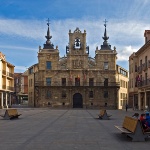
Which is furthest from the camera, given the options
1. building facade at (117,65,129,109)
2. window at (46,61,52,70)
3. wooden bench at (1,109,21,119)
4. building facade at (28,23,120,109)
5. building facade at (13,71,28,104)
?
building facade at (13,71,28,104)

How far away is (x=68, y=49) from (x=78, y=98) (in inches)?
418

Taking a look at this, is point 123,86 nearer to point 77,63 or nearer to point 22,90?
point 77,63

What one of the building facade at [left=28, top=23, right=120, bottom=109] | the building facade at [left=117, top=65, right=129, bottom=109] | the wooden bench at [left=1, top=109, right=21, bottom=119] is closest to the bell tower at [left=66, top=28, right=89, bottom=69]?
the building facade at [left=28, top=23, right=120, bottom=109]

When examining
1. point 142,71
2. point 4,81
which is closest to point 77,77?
point 4,81

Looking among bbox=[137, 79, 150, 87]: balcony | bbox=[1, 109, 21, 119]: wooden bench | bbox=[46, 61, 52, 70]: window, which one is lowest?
bbox=[1, 109, 21, 119]: wooden bench

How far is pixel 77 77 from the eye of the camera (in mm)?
65562

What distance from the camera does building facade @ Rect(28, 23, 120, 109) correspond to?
65125 mm

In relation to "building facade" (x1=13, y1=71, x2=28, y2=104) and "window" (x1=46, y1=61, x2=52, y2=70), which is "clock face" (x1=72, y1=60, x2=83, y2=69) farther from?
"building facade" (x1=13, y1=71, x2=28, y2=104)

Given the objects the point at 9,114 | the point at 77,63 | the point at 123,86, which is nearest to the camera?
the point at 9,114

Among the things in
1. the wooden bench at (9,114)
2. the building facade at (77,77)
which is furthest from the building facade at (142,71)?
the wooden bench at (9,114)

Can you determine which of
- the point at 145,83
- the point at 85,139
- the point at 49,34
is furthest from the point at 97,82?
the point at 85,139

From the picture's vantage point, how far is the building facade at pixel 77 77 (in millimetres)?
Result: 65125

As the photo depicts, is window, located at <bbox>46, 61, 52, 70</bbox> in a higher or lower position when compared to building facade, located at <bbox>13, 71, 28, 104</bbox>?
higher

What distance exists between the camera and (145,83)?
4372 centimetres
